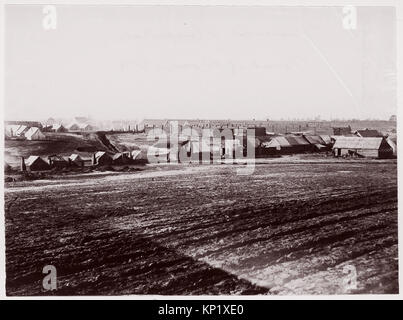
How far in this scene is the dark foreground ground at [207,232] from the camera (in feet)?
7.59

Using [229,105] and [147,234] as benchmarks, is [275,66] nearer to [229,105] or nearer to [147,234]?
[229,105]

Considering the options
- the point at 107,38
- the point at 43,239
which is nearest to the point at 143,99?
the point at 107,38

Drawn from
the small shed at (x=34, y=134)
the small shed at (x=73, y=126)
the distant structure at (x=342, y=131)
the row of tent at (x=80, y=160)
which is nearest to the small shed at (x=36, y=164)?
the row of tent at (x=80, y=160)

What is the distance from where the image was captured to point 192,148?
2414mm

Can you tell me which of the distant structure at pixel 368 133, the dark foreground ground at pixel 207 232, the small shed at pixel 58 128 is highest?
the small shed at pixel 58 128

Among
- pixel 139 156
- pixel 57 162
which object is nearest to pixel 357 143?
pixel 139 156

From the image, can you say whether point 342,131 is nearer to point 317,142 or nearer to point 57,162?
point 317,142

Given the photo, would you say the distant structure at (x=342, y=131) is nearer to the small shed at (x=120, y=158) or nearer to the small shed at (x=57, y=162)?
the small shed at (x=120, y=158)

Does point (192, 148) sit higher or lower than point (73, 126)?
lower

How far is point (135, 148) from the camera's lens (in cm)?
242

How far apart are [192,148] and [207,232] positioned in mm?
445

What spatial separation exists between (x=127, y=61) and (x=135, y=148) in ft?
1.49

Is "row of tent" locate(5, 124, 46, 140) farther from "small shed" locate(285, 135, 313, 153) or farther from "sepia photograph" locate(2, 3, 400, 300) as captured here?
"small shed" locate(285, 135, 313, 153)
